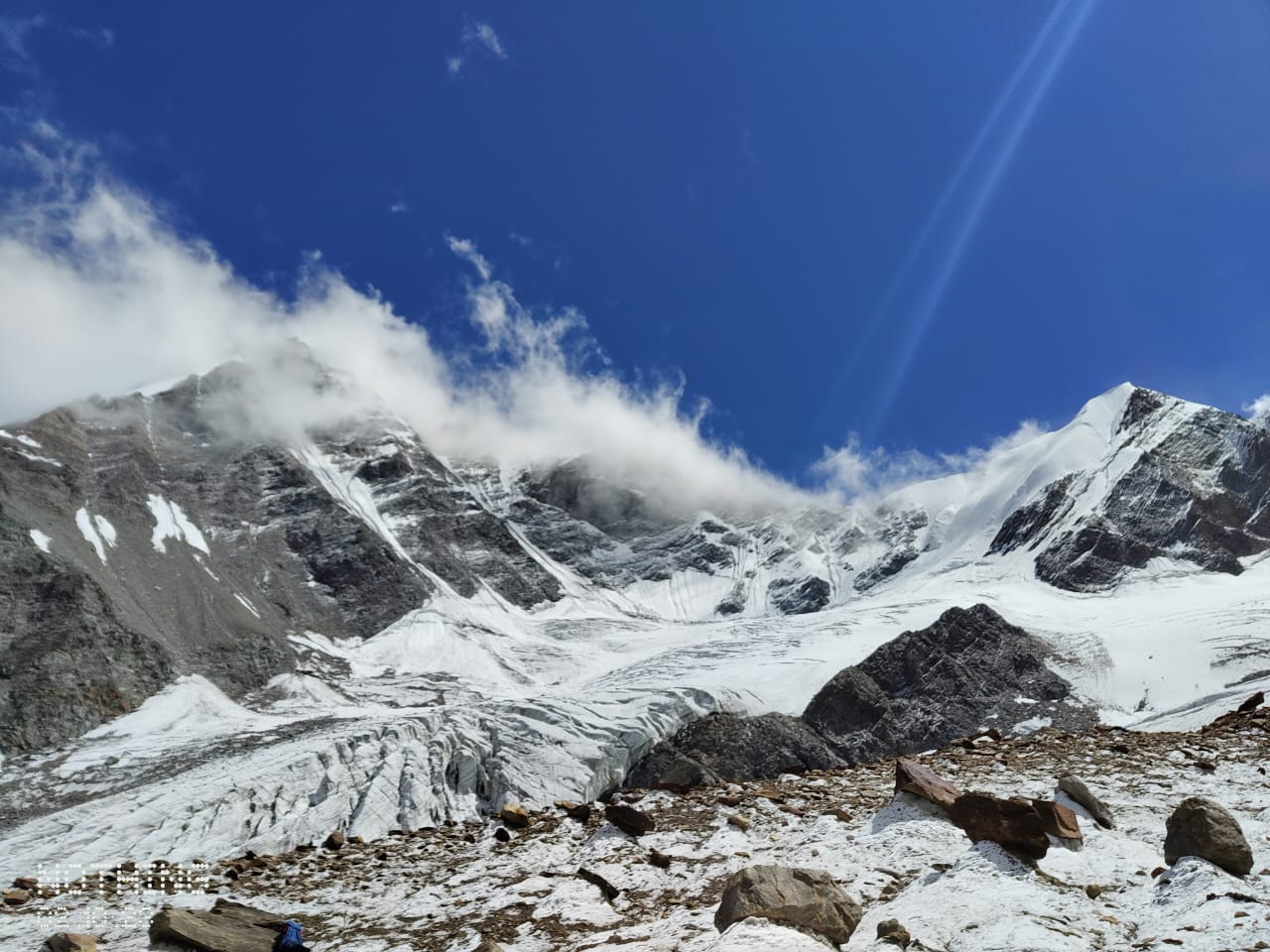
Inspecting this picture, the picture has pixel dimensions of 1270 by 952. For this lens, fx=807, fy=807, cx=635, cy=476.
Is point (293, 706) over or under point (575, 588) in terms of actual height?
under

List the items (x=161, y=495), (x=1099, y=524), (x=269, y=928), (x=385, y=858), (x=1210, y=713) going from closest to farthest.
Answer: (x=269, y=928) → (x=385, y=858) → (x=1210, y=713) → (x=161, y=495) → (x=1099, y=524)

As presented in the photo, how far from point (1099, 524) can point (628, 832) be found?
532 ft

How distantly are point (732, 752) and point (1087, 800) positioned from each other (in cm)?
6118

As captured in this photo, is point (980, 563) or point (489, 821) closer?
point (489, 821)

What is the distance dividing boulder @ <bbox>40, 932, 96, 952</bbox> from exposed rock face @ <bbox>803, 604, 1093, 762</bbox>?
70.3m

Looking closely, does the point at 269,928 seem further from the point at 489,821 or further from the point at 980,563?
the point at 980,563

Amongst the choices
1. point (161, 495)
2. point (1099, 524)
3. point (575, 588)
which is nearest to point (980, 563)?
Answer: point (1099, 524)

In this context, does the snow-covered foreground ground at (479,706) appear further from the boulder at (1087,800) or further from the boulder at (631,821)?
the boulder at (631,821)

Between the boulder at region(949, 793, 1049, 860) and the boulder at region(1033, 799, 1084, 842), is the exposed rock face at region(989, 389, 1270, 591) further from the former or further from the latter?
the boulder at region(949, 793, 1049, 860)

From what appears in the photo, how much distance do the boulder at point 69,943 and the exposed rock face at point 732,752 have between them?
55573 millimetres

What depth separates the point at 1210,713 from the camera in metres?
42.7

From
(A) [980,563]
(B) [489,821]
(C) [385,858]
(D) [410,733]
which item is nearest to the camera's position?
(C) [385,858]

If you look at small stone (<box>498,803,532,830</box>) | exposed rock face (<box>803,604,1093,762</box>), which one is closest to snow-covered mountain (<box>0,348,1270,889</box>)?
exposed rock face (<box>803,604,1093,762</box>)

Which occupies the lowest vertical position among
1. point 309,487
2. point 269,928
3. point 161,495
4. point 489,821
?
point 269,928
